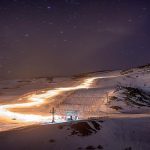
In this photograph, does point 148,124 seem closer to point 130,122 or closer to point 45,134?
point 130,122

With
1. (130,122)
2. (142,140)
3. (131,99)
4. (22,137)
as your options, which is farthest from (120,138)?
(131,99)

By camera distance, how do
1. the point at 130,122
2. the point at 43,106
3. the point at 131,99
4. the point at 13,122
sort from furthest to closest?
the point at 131,99
the point at 43,106
the point at 13,122
the point at 130,122

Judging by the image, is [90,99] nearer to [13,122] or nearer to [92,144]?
[13,122]

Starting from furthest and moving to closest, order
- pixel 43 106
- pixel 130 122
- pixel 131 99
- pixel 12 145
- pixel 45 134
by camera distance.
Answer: pixel 131 99 < pixel 43 106 < pixel 130 122 < pixel 45 134 < pixel 12 145

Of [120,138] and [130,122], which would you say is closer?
[120,138]

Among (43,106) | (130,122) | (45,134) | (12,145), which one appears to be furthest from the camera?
(43,106)

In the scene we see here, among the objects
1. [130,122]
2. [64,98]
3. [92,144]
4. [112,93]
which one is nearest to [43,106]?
[64,98]

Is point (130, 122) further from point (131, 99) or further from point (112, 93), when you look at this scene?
point (112, 93)

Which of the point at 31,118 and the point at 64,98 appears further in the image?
the point at 64,98

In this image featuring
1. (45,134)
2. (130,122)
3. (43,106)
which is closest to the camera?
(45,134)
